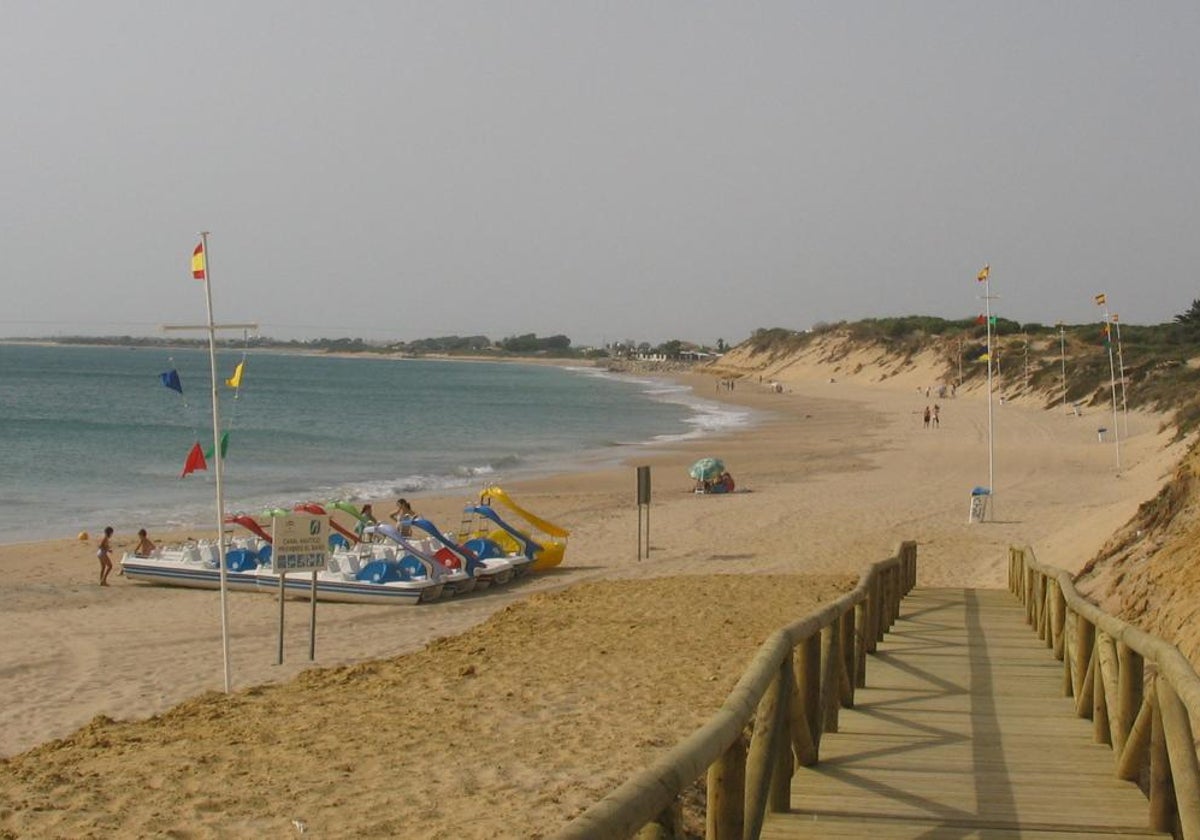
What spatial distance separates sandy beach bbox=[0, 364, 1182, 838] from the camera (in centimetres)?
671

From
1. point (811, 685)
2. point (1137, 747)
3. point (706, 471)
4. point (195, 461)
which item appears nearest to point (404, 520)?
point (195, 461)

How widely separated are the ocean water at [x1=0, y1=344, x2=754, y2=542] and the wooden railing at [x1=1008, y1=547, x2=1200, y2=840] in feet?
32.7

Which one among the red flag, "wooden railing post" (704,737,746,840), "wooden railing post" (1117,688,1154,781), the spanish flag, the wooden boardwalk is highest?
the spanish flag

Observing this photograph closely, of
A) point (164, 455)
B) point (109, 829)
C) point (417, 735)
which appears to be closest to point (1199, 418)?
point (417, 735)

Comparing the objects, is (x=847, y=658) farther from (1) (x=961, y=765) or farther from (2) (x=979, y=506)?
(2) (x=979, y=506)

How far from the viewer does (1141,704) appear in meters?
6.18

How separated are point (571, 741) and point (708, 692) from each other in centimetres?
174

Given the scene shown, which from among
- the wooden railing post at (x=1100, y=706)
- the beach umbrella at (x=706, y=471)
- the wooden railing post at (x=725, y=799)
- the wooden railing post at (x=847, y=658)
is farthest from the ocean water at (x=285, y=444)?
the wooden railing post at (x=725, y=799)

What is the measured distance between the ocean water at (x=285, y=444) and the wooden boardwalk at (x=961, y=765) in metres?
8.98

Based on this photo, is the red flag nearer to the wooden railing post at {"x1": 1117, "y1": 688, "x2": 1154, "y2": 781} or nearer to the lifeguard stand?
the wooden railing post at {"x1": 1117, "y1": 688, "x2": 1154, "y2": 781}

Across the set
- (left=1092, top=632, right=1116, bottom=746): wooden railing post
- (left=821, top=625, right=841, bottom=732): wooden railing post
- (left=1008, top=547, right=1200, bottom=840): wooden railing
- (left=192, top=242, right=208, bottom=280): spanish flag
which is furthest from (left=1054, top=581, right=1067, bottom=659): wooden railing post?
(left=192, top=242, right=208, bottom=280): spanish flag

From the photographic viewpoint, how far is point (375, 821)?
6207 mm

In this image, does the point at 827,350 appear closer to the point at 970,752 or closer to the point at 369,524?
the point at 369,524

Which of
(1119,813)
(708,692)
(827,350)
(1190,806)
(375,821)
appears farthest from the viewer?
(827,350)
